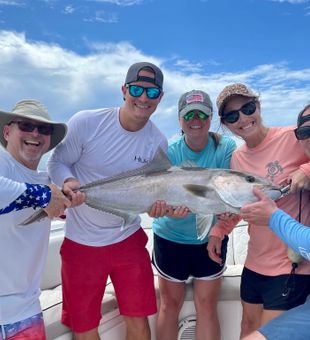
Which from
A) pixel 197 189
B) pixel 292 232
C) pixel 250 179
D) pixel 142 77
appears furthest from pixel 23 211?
pixel 292 232

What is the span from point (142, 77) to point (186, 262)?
4.40 feet

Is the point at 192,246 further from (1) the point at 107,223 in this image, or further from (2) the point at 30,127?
(2) the point at 30,127

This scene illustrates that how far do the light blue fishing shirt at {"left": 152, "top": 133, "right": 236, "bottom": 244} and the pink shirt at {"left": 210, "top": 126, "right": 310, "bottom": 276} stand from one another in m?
0.37

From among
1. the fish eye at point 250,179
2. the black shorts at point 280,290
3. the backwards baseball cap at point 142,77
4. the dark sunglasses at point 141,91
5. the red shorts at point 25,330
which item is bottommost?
the red shorts at point 25,330

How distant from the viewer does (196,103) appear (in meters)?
2.96

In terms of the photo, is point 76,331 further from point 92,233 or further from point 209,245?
point 209,245

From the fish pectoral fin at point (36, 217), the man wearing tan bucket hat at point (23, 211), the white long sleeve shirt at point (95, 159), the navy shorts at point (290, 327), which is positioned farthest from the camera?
the white long sleeve shirt at point (95, 159)

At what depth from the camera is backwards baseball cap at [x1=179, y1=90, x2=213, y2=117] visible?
9.64ft

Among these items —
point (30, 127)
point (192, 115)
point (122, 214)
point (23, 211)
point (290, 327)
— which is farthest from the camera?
point (192, 115)

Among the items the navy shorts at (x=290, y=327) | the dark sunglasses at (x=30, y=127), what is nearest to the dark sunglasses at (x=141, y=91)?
the dark sunglasses at (x=30, y=127)

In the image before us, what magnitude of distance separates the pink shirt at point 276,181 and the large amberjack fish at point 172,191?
18 cm

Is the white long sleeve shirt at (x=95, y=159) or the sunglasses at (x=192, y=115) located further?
the sunglasses at (x=192, y=115)

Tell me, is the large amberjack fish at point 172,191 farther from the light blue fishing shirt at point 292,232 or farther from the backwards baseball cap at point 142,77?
the backwards baseball cap at point 142,77

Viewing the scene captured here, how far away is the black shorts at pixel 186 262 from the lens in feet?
9.89
